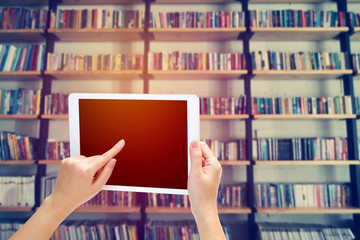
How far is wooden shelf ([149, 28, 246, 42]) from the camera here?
6.43 ft

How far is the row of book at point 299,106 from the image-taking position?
1.92m

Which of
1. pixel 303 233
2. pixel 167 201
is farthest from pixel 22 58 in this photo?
pixel 303 233

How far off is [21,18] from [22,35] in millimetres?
160

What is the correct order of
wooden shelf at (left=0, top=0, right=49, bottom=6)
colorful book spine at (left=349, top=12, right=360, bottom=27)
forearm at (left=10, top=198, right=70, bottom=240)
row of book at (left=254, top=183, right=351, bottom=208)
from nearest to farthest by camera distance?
forearm at (left=10, top=198, right=70, bottom=240), row of book at (left=254, top=183, right=351, bottom=208), colorful book spine at (left=349, top=12, right=360, bottom=27), wooden shelf at (left=0, top=0, right=49, bottom=6)

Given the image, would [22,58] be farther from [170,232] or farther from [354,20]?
[354,20]

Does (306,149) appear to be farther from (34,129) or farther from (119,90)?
(34,129)

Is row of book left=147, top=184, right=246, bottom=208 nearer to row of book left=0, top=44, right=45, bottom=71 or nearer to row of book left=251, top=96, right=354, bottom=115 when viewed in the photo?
row of book left=251, top=96, right=354, bottom=115

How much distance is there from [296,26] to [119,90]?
1.93m

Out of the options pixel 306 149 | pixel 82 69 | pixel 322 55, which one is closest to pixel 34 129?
pixel 82 69

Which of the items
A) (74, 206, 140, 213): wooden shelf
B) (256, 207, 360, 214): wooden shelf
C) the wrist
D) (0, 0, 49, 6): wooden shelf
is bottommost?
(256, 207, 360, 214): wooden shelf

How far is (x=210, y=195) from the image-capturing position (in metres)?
0.43

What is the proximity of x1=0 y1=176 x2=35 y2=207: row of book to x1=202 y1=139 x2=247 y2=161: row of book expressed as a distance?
5.42 ft

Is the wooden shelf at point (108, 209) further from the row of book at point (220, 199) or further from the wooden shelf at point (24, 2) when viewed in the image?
the wooden shelf at point (24, 2)

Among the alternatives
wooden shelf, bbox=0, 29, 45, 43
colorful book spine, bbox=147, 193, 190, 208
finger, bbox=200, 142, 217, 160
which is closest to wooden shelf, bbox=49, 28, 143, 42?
wooden shelf, bbox=0, 29, 45, 43
